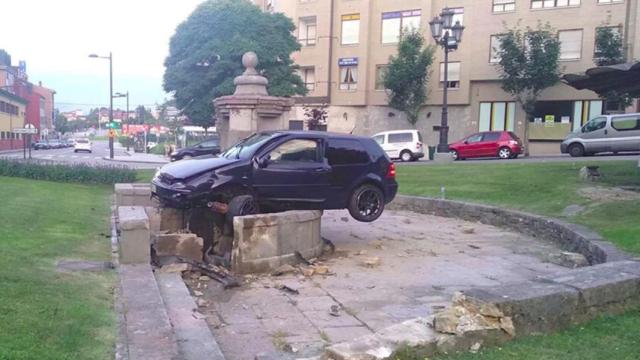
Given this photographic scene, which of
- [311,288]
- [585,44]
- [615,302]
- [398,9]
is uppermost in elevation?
[398,9]

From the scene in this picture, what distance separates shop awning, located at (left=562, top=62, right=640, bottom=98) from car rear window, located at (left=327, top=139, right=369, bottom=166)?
5.56 metres

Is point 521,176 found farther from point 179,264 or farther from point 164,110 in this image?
point 164,110

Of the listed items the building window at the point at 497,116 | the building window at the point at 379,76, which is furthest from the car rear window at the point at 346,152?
the building window at the point at 379,76

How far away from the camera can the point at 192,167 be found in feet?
30.1

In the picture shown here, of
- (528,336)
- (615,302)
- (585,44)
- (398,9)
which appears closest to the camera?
(528,336)

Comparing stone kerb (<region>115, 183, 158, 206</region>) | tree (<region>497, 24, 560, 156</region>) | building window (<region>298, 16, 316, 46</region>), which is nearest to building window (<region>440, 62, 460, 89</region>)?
tree (<region>497, 24, 560, 156</region>)

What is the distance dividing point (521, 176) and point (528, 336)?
12.8 metres

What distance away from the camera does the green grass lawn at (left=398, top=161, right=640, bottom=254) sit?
10508 millimetres

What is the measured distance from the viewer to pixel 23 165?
22.6 meters

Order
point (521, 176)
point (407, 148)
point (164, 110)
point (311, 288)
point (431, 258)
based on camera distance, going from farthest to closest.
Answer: point (164, 110) → point (407, 148) → point (521, 176) → point (431, 258) → point (311, 288)

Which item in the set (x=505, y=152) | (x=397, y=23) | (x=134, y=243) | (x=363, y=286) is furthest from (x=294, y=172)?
(x=397, y=23)

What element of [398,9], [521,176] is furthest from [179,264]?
[398,9]

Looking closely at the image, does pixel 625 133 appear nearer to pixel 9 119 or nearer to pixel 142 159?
pixel 142 159

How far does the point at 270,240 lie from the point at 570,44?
34.5 meters
